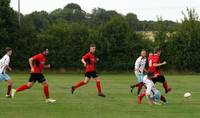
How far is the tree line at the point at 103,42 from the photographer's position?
201ft

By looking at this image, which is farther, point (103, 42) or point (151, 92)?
point (103, 42)

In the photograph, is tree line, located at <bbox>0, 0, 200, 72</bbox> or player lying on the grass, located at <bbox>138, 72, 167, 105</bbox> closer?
player lying on the grass, located at <bbox>138, 72, 167, 105</bbox>

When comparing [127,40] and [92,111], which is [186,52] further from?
[92,111]

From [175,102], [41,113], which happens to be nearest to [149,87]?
[175,102]

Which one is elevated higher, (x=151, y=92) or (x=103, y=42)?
(x=103, y=42)

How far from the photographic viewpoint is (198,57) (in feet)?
202

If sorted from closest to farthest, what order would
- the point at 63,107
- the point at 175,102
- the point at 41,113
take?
the point at 41,113, the point at 63,107, the point at 175,102

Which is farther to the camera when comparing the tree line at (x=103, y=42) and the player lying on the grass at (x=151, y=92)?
the tree line at (x=103, y=42)

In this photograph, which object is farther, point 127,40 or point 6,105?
point 127,40

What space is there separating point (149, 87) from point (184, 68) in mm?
44957

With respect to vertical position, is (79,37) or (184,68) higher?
(79,37)

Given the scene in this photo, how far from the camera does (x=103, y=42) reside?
204ft

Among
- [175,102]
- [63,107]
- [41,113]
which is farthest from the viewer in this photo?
[175,102]

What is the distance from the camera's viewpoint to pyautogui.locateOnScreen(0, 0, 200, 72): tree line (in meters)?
61.3
